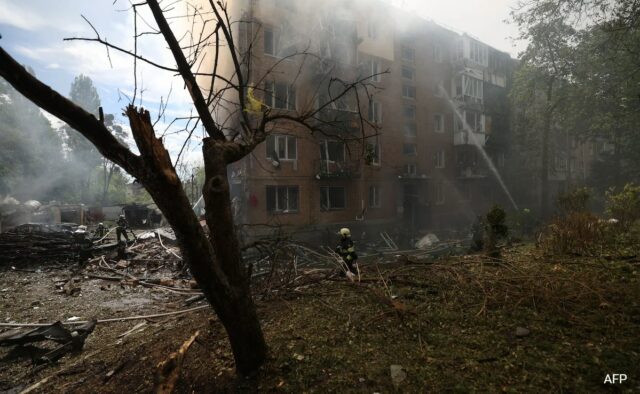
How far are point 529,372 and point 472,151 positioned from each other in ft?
98.3

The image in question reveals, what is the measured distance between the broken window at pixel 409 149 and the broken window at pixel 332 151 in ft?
21.0

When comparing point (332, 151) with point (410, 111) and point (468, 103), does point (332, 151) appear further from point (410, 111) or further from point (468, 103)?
point (468, 103)

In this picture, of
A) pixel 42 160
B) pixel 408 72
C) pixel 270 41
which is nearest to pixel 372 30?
pixel 408 72

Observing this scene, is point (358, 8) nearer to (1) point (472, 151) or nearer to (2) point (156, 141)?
(1) point (472, 151)

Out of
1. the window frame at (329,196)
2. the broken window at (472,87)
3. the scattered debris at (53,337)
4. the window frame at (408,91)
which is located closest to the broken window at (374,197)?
the window frame at (329,196)

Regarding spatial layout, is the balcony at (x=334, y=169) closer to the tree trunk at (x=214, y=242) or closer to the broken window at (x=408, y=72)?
the broken window at (x=408, y=72)

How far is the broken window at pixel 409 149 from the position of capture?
25016 mm

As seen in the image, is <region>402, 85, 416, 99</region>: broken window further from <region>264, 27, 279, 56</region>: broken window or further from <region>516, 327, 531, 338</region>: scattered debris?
<region>516, 327, 531, 338</region>: scattered debris

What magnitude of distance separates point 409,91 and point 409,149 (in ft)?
15.5

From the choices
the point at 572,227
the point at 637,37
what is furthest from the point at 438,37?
the point at 572,227

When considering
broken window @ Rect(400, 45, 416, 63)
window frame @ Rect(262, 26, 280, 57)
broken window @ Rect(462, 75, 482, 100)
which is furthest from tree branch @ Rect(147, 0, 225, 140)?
broken window @ Rect(462, 75, 482, 100)

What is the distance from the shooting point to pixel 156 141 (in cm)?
217

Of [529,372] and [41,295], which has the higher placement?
[529,372]

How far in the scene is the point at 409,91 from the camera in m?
25.8
